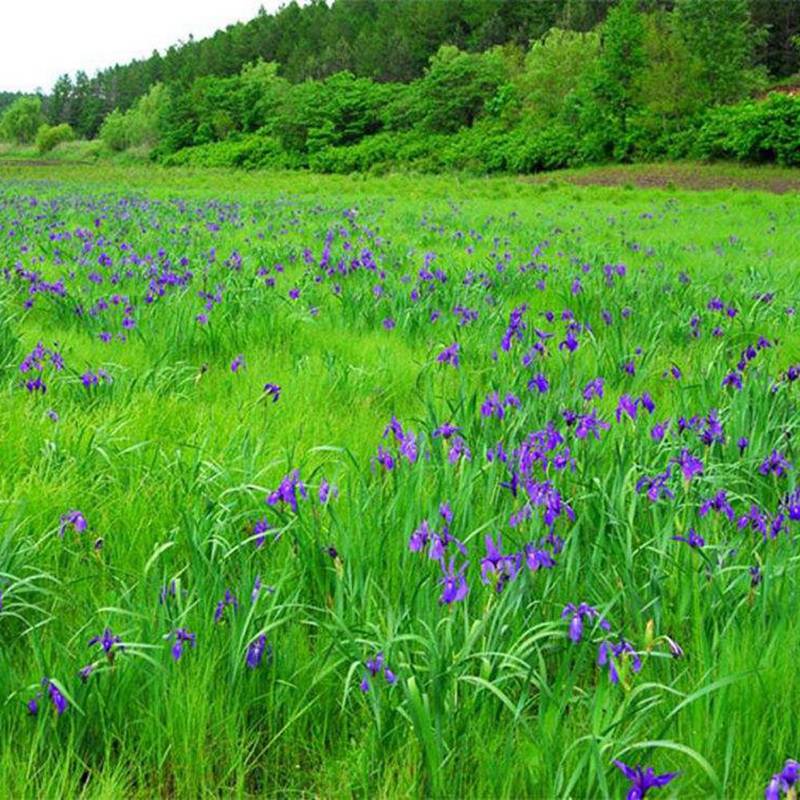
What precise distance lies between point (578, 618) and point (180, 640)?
0.79 m

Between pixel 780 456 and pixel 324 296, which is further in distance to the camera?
pixel 324 296

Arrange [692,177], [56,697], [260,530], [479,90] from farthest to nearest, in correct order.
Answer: [479,90]
[692,177]
[260,530]
[56,697]

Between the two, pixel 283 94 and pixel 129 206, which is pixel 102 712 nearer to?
pixel 129 206

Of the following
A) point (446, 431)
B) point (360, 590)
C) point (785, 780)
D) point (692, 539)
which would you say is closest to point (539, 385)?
point (446, 431)

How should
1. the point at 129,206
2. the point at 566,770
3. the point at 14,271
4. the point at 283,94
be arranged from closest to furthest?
the point at 566,770 < the point at 14,271 < the point at 129,206 < the point at 283,94

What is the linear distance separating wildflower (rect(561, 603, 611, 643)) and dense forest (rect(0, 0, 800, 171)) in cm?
3373

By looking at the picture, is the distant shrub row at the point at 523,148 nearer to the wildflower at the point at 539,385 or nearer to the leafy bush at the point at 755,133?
the leafy bush at the point at 755,133

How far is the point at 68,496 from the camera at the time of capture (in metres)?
2.20

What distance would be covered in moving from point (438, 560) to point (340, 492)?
56 cm

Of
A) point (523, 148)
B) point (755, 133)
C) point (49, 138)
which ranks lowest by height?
point (755, 133)

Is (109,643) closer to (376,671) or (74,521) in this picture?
(376,671)

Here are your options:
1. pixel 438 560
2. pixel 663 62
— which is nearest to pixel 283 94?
pixel 663 62

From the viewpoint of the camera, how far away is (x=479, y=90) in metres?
55.5

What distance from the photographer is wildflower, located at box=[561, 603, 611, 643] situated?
1509mm
